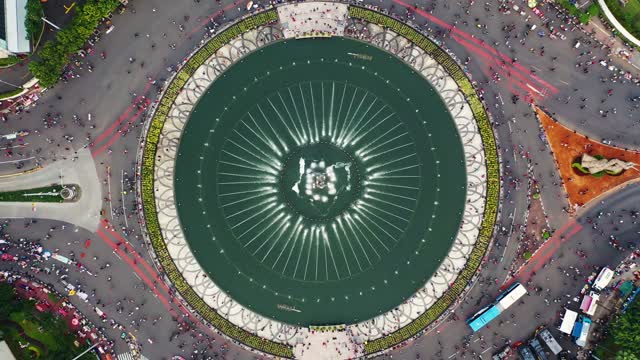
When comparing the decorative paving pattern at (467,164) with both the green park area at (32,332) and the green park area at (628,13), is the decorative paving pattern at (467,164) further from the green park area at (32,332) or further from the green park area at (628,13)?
the green park area at (32,332)

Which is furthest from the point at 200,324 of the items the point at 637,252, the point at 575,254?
the point at 637,252

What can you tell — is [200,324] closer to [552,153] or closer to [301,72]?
[301,72]

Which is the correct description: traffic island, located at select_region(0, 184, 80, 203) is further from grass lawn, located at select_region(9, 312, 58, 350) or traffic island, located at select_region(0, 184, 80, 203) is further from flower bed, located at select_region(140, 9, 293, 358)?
grass lawn, located at select_region(9, 312, 58, 350)

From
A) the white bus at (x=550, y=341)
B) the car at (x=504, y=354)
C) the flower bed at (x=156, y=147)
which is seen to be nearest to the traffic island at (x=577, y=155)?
the white bus at (x=550, y=341)

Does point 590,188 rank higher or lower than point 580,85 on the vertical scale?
lower

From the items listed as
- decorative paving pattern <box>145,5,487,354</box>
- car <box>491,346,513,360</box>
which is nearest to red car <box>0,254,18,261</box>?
decorative paving pattern <box>145,5,487,354</box>
